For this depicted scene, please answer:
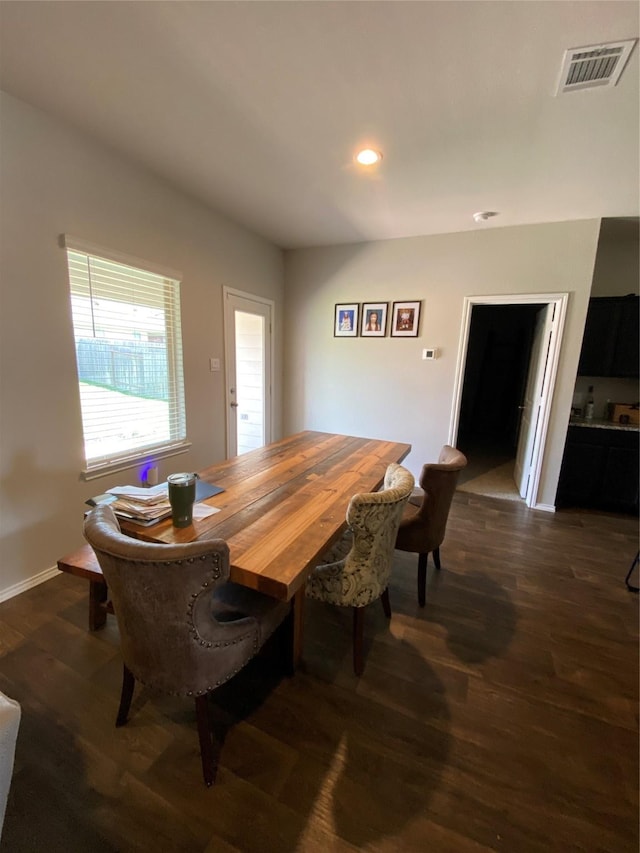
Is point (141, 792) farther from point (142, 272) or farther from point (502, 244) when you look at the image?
point (502, 244)

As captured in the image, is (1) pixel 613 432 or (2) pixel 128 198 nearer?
(2) pixel 128 198

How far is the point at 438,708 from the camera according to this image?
148 cm

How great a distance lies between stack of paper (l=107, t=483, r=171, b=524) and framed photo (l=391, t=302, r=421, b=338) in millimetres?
3067

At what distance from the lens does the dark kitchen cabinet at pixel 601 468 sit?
3297 mm

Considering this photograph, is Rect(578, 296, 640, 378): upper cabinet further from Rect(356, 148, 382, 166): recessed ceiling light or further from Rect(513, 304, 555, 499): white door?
Rect(356, 148, 382, 166): recessed ceiling light

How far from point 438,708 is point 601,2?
274cm

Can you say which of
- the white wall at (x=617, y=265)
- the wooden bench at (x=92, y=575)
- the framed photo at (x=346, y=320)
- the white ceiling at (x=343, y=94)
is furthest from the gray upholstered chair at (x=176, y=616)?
the white wall at (x=617, y=265)

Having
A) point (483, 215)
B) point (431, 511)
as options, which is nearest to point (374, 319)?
point (483, 215)

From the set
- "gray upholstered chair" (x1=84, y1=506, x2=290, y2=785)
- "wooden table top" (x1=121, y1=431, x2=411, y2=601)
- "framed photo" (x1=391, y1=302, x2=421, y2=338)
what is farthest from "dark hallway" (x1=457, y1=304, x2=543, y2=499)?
"gray upholstered chair" (x1=84, y1=506, x2=290, y2=785)

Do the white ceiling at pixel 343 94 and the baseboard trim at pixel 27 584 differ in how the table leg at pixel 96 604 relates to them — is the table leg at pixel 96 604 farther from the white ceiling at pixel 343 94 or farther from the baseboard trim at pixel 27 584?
the white ceiling at pixel 343 94

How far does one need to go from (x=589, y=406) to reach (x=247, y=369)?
3.76 m

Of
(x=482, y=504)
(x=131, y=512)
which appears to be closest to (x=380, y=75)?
(x=131, y=512)

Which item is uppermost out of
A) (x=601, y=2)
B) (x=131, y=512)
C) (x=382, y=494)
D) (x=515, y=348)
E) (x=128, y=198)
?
(x=601, y=2)

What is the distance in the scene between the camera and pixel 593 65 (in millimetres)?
1491
